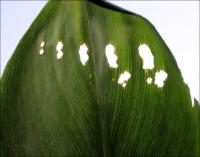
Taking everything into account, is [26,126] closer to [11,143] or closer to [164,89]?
[11,143]

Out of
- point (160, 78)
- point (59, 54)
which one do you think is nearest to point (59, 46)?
point (59, 54)

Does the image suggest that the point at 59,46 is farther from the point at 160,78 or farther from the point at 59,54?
the point at 160,78

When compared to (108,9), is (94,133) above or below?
below

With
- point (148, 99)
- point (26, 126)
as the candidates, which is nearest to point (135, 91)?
point (148, 99)

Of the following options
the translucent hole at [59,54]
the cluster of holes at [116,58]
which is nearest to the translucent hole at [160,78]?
the cluster of holes at [116,58]

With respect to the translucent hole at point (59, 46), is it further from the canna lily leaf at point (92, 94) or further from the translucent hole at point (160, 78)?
the translucent hole at point (160, 78)

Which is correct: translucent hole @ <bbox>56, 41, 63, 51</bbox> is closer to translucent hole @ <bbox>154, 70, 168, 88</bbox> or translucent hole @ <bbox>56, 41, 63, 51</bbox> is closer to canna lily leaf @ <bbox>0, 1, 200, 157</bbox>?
canna lily leaf @ <bbox>0, 1, 200, 157</bbox>

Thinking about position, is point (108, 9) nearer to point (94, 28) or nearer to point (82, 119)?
point (94, 28)
